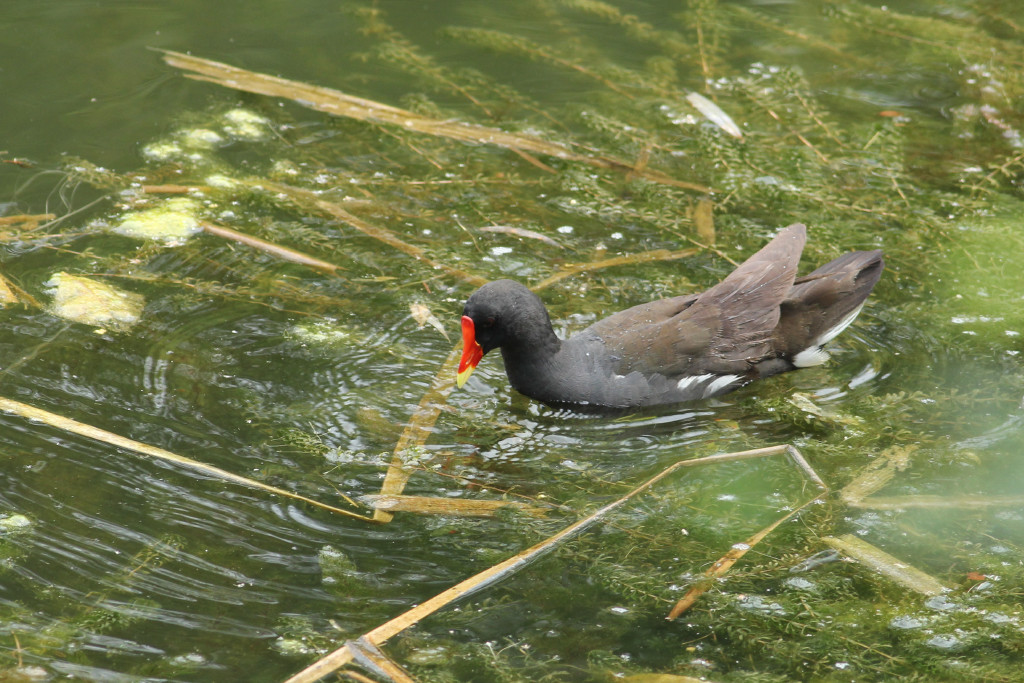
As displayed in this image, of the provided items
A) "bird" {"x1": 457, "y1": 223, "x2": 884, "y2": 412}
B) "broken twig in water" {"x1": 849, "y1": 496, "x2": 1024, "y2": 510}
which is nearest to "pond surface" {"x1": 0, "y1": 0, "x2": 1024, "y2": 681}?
"broken twig in water" {"x1": 849, "y1": 496, "x2": 1024, "y2": 510}

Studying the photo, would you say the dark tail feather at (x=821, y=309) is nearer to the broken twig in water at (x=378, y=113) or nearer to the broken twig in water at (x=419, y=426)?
the broken twig in water at (x=378, y=113)

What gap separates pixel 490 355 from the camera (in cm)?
433

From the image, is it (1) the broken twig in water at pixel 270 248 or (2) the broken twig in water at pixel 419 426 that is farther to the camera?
(1) the broken twig in water at pixel 270 248

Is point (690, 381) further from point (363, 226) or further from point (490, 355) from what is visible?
point (363, 226)

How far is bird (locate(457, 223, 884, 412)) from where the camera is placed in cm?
379

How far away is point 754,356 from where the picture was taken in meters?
3.98

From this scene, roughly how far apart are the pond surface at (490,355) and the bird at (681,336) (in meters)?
0.13

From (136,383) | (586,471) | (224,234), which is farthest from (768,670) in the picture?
(224,234)

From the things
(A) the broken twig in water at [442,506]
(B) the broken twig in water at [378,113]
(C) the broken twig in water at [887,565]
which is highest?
(B) the broken twig in water at [378,113]

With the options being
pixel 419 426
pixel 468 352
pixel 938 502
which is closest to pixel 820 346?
pixel 938 502

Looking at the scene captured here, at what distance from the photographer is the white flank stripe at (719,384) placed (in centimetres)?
394

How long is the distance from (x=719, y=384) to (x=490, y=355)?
97 centimetres

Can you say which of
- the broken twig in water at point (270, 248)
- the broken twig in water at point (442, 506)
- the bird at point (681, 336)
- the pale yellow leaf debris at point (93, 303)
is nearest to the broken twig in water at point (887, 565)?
the broken twig in water at point (442, 506)

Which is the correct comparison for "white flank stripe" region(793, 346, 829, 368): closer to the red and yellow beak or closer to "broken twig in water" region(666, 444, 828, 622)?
"broken twig in water" region(666, 444, 828, 622)
